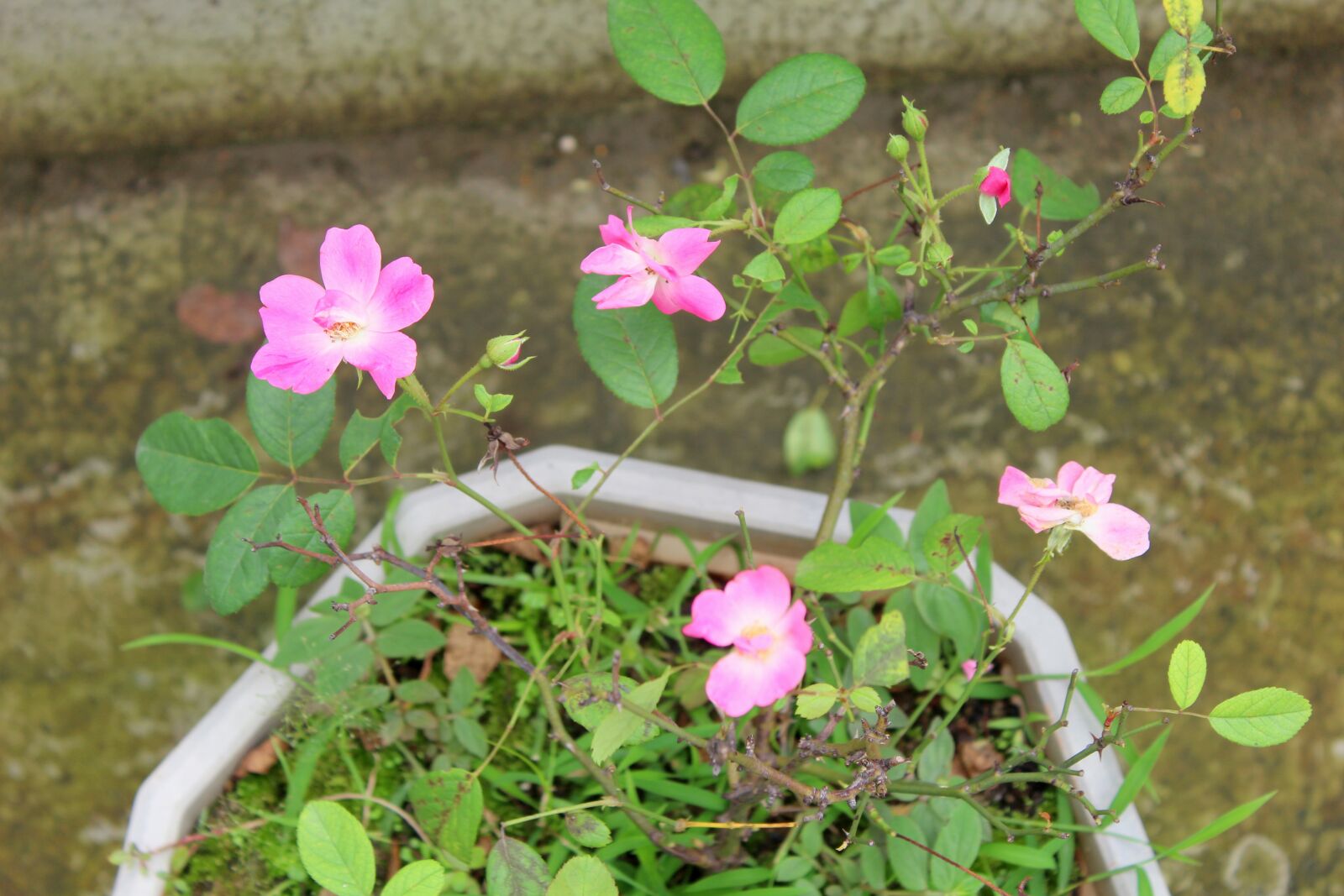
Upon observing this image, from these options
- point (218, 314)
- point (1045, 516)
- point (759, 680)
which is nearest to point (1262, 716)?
point (1045, 516)

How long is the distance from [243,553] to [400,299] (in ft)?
0.66

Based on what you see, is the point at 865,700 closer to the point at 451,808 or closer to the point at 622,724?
the point at 622,724

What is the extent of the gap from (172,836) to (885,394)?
872 millimetres

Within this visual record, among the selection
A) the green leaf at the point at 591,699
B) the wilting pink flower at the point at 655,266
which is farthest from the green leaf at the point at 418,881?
the wilting pink flower at the point at 655,266

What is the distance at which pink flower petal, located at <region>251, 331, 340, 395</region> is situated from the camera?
20.4 inches

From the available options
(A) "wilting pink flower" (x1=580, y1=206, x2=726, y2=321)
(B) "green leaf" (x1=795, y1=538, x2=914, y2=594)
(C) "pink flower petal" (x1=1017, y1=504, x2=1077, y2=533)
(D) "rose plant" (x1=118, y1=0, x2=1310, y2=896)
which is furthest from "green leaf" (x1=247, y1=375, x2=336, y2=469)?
(C) "pink flower petal" (x1=1017, y1=504, x2=1077, y2=533)

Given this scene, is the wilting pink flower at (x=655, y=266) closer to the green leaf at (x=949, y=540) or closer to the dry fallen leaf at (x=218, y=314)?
the green leaf at (x=949, y=540)

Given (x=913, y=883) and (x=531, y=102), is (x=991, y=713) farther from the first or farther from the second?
(x=531, y=102)

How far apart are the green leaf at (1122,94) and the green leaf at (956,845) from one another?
43cm

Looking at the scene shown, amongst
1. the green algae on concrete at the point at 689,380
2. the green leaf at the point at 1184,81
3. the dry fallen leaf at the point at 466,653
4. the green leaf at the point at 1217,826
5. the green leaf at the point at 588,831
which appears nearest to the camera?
the green leaf at the point at 1184,81

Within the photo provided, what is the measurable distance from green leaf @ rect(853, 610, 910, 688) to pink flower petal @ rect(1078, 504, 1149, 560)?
0.11 metres

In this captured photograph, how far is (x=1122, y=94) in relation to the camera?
1.73ft

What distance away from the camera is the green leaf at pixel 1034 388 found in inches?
21.6

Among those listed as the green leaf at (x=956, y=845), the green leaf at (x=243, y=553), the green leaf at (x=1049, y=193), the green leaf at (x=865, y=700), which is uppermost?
the green leaf at (x=1049, y=193)
